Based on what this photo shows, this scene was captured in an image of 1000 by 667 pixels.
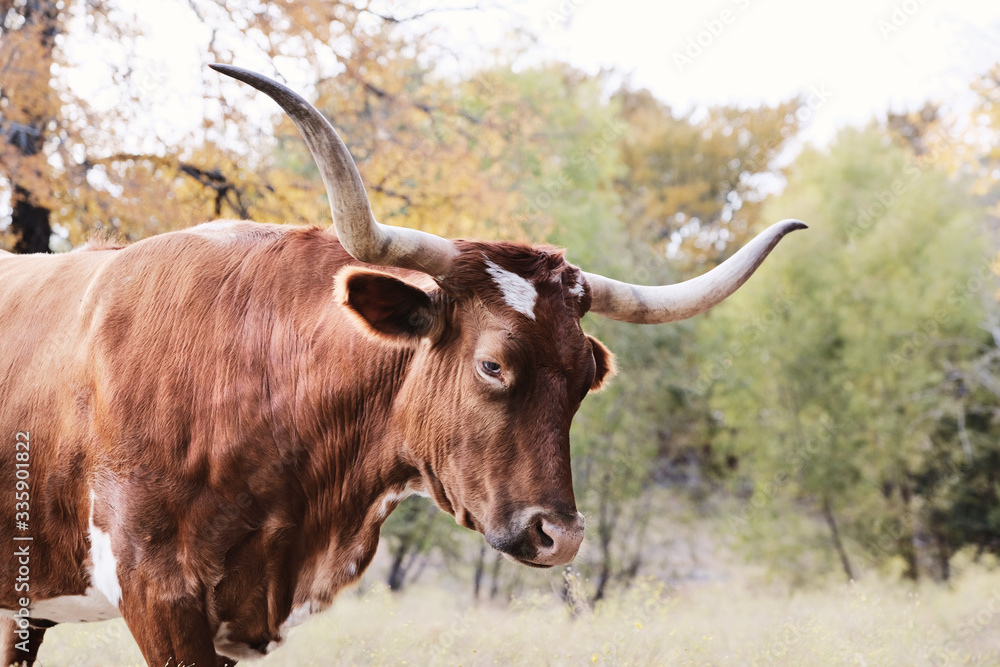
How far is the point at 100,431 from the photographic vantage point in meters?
2.57

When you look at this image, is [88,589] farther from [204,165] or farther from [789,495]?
[789,495]

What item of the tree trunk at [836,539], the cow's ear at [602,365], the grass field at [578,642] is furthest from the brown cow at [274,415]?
the tree trunk at [836,539]

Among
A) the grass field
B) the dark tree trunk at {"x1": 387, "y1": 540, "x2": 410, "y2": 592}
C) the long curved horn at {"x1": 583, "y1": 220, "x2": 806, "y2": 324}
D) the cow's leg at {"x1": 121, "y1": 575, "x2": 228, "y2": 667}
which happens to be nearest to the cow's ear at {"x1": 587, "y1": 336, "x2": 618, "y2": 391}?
the long curved horn at {"x1": 583, "y1": 220, "x2": 806, "y2": 324}

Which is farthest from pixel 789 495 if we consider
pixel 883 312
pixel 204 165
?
pixel 204 165

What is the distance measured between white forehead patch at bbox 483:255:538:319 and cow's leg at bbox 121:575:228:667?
1352mm

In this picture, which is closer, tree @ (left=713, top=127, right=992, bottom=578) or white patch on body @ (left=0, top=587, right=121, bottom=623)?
white patch on body @ (left=0, top=587, right=121, bottom=623)

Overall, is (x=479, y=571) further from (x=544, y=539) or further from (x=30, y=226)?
(x=544, y=539)

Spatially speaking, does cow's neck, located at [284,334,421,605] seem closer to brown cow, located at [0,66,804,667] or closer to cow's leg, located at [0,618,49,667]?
brown cow, located at [0,66,804,667]

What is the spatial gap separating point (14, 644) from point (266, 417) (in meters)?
1.88

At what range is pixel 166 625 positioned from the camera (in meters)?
2.47

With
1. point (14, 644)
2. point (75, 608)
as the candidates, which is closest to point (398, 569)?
point (14, 644)

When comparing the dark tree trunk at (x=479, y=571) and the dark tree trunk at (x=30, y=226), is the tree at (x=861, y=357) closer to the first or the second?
the dark tree trunk at (x=479, y=571)

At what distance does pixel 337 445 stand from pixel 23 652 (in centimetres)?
198

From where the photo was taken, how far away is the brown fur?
250 centimetres
